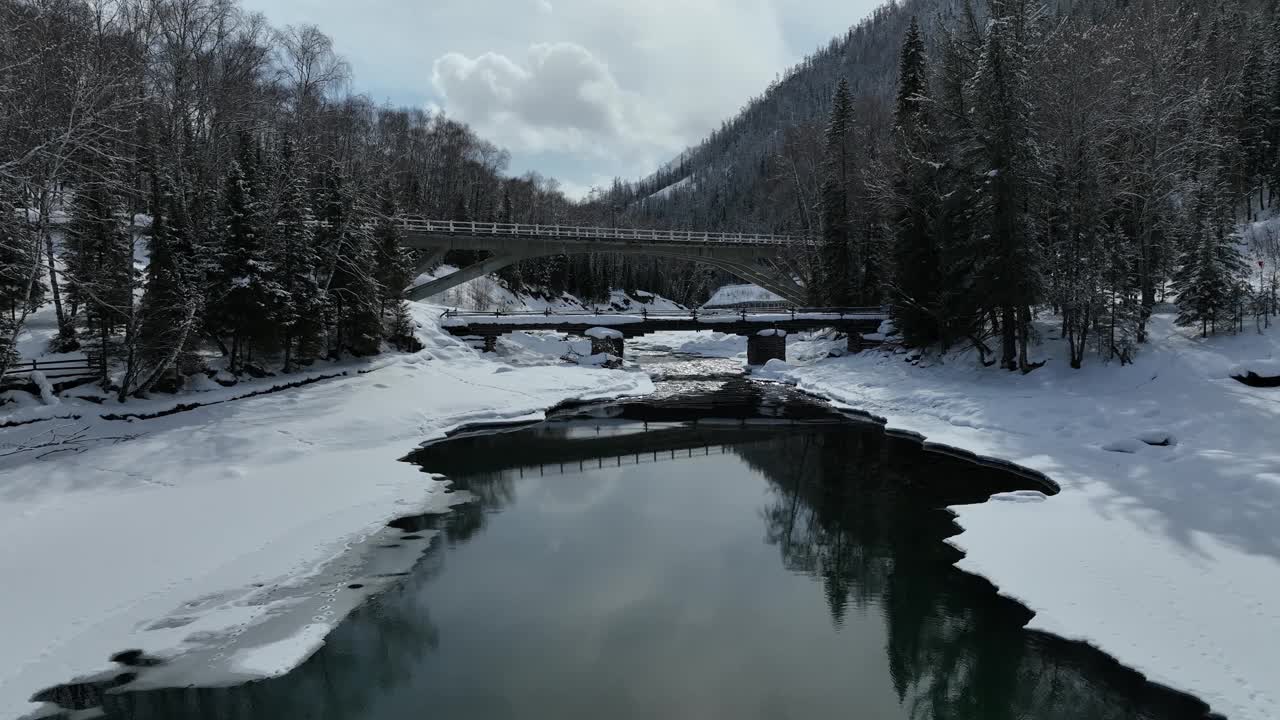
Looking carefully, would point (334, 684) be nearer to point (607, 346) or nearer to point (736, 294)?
point (607, 346)

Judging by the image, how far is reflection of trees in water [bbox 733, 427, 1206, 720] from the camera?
7660 mm

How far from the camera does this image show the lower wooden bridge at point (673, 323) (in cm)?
3972

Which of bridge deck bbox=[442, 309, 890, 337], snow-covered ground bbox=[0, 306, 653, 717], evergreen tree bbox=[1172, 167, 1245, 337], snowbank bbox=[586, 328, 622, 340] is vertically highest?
evergreen tree bbox=[1172, 167, 1245, 337]

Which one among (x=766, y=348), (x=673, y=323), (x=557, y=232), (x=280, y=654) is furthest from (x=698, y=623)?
(x=557, y=232)

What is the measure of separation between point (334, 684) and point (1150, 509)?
14.3m

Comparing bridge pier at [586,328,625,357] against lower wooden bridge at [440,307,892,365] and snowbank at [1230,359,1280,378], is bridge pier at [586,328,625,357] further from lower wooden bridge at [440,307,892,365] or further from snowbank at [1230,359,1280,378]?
snowbank at [1230,359,1280,378]

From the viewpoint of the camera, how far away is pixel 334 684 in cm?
820

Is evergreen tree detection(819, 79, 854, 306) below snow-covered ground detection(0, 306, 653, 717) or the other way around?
the other way around

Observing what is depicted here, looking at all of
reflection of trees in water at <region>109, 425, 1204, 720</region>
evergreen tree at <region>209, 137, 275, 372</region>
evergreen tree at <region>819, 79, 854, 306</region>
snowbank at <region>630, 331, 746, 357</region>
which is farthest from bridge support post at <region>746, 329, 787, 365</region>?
evergreen tree at <region>209, 137, 275, 372</region>

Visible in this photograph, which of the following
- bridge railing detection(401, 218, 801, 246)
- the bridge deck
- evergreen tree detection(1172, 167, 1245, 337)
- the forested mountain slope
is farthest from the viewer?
bridge railing detection(401, 218, 801, 246)

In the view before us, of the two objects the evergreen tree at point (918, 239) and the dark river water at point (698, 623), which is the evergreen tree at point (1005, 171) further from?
the dark river water at point (698, 623)

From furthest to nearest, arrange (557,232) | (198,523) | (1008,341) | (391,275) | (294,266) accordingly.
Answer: (557,232) < (391,275) < (294,266) < (1008,341) < (198,523)

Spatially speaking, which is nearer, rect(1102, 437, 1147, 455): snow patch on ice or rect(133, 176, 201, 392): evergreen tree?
rect(1102, 437, 1147, 455): snow patch on ice

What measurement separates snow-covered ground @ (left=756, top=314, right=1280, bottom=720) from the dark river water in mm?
550
